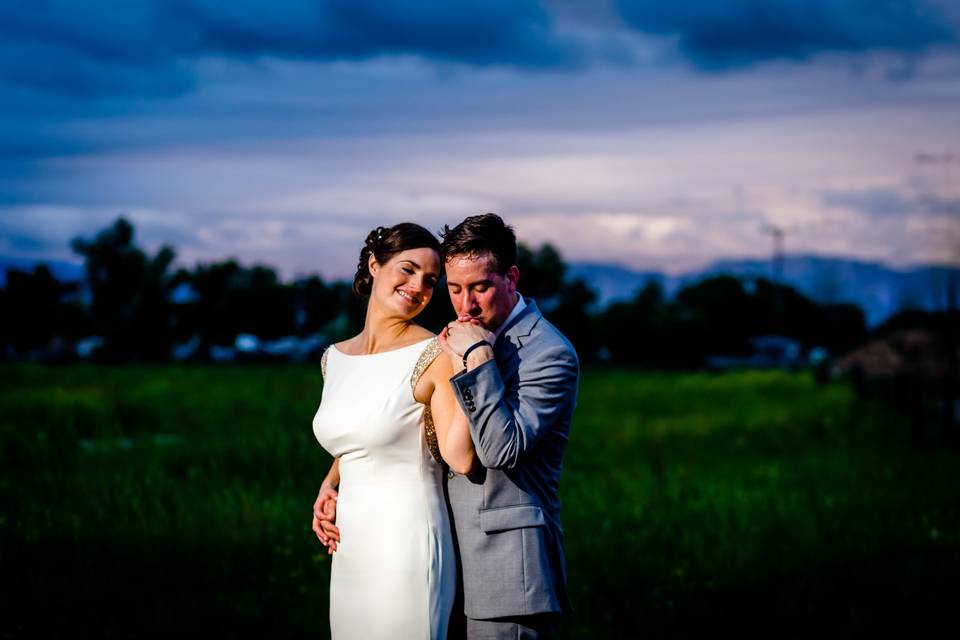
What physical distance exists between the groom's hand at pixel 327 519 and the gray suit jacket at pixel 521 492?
0.58 m

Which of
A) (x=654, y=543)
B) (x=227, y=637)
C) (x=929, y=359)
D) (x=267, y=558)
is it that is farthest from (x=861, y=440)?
(x=929, y=359)

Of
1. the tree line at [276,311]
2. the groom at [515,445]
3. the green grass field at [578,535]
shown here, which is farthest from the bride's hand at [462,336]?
the tree line at [276,311]

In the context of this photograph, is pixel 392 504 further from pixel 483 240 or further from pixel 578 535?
pixel 578 535

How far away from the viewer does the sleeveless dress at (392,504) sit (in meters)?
4.14

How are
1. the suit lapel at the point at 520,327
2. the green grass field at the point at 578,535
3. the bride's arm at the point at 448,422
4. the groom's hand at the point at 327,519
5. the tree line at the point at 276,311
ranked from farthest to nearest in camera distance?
1. the tree line at the point at 276,311
2. the green grass field at the point at 578,535
3. the groom's hand at the point at 327,519
4. the suit lapel at the point at 520,327
5. the bride's arm at the point at 448,422

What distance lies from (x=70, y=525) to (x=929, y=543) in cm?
757

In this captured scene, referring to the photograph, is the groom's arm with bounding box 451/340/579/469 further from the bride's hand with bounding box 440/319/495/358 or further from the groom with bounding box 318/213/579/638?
the bride's hand with bounding box 440/319/495/358

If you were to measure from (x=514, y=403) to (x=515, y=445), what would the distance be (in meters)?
0.19

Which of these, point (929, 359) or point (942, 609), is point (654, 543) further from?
point (929, 359)

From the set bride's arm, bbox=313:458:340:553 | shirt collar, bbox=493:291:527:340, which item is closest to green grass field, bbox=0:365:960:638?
bride's arm, bbox=313:458:340:553

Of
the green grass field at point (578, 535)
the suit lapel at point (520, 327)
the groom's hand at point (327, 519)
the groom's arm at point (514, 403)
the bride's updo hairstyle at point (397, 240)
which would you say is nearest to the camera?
the groom's arm at point (514, 403)

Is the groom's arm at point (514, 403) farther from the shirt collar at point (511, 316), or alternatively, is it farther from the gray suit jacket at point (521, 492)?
the shirt collar at point (511, 316)

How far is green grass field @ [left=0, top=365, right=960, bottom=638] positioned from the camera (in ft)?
24.3

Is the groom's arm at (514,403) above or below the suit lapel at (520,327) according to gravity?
below
